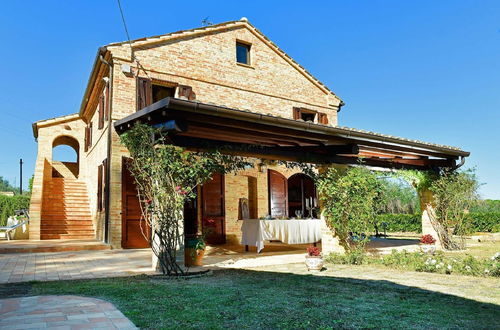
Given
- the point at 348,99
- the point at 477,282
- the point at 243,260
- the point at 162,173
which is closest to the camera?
the point at 477,282

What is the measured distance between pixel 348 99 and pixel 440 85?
4.66m

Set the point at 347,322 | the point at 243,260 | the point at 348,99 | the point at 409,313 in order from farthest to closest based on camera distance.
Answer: the point at 348,99, the point at 243,260, the point at 409,313, the point at 347,322

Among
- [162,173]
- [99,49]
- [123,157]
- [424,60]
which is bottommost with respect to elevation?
[162,173]

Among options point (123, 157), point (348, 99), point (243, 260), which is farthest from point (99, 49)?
point (348, 99)

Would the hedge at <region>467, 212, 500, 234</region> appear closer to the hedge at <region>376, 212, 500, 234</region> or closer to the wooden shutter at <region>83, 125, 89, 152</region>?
the hedge at <region>376, 212, 500, 234</region>

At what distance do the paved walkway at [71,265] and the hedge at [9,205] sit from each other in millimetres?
14289

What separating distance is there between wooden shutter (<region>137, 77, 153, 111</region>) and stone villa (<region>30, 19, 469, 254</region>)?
0.10 ft

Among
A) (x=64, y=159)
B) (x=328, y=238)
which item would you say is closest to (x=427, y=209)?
(x=328, y=238)

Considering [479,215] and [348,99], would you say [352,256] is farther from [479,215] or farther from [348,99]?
[479,215]

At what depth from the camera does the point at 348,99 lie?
15.8 meters

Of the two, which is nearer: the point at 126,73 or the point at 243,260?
the point at 243,260

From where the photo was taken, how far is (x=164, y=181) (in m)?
6.16

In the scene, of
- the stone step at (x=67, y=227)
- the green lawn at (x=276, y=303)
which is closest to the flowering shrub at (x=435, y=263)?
the green lawn at (x=276, y=303)

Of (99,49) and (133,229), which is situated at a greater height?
(99,49)
